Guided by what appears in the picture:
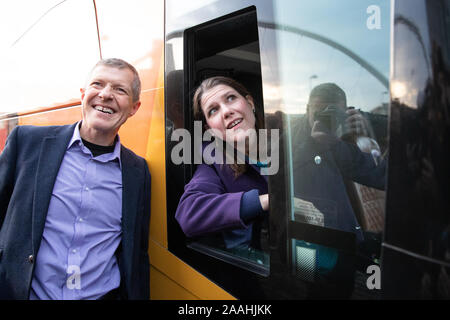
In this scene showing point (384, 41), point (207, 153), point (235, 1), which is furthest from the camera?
point (207, 153)

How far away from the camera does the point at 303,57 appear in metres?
1.22

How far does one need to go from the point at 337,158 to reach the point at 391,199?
0.28 m

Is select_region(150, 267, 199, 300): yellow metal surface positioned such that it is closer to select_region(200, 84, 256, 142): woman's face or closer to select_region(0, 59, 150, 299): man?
select_region(0, 59, 150, 299): man

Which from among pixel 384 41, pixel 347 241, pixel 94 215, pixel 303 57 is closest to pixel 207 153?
pixel 94 215

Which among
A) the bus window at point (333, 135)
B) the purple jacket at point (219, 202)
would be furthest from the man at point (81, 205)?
the bus window at point (333, 135)

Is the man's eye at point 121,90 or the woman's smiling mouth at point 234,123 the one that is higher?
the man's eye at point 121,90

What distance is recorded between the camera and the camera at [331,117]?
1168 millimetres

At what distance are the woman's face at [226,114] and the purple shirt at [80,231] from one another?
54 cm

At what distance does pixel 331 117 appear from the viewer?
46.8 inches

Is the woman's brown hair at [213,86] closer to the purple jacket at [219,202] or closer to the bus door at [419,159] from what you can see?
the purple jacket at [219,202]

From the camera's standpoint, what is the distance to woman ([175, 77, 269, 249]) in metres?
1.50

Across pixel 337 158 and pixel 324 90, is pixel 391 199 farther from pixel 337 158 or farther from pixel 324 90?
pixel 324 90

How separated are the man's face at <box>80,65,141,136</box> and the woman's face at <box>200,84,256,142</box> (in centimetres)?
41

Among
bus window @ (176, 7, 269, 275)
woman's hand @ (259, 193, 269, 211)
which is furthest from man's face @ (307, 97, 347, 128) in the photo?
bus window @ (176, 7, 269, 275)
